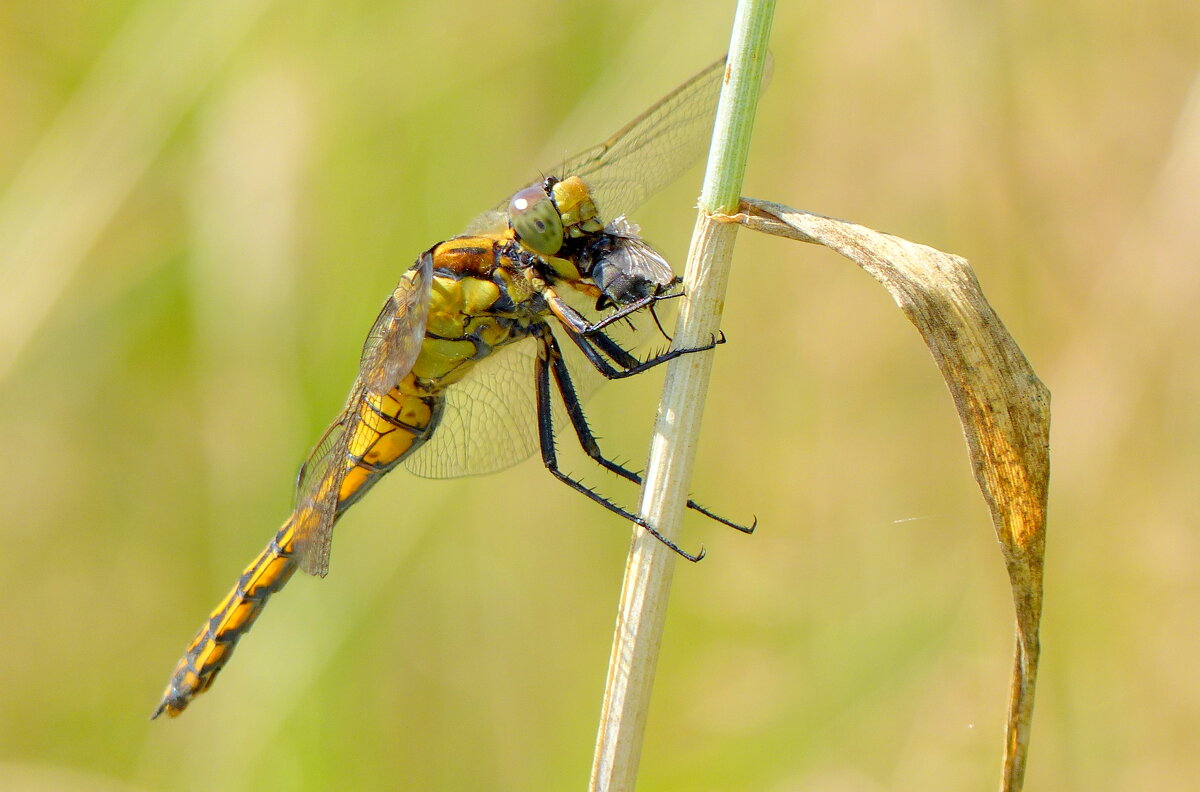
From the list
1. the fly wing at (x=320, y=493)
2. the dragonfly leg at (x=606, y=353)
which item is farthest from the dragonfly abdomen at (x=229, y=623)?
→ the dragonfly leg at (x=606, y=353)

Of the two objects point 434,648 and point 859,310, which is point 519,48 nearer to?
point 859,310

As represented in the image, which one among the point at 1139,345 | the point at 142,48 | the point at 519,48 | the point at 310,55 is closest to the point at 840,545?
the point at 1139,345

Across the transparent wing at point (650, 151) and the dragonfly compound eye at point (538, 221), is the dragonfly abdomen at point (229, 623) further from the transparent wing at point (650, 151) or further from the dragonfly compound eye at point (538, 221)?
the transparent wing at point (650, 151)

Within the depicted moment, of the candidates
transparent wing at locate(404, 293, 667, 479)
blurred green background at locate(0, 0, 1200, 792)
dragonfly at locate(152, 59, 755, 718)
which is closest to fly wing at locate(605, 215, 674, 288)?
dragonfly at locate(152, 59, 755, 718)

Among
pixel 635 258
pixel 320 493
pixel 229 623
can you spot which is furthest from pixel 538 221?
pixel 229 623

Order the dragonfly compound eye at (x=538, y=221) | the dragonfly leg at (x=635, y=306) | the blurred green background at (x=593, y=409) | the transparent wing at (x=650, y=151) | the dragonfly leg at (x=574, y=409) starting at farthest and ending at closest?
the blurred green background at (x=593, y=409) → the dragonfly leg at (x=574, y=409) → the transparent wing at (x=650, y=151) → the dragonfly compound eye at (x=538, y=221) → the dragonfly leg at (x=635, y=306)

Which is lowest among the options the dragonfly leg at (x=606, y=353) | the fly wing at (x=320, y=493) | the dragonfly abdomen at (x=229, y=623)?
the dragonfly abdomen at (x=229, y=623)
